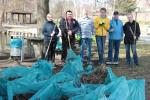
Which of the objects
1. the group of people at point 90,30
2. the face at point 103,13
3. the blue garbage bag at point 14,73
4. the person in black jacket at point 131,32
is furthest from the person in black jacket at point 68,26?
the blue garbage bag at point 14,73

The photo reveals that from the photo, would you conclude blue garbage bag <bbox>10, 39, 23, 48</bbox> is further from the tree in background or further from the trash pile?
the tree in background

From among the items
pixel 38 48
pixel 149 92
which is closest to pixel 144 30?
pixel 38 48

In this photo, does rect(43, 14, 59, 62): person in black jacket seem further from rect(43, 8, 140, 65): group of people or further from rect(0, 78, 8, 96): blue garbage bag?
rect(0, 78, 8, 96): blue garbage bag

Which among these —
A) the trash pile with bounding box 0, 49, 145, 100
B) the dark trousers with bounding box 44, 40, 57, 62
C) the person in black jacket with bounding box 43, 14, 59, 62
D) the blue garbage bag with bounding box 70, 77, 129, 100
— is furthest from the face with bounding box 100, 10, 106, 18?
the blue garbage bag with bounding box 70, 77, 129, 100

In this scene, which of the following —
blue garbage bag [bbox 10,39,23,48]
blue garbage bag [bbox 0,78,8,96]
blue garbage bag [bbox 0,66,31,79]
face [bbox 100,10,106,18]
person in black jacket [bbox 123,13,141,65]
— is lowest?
blue garbage bag [bbox 0,78,8,96]

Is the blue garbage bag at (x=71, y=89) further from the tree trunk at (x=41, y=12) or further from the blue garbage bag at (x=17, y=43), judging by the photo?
the tree trunk at (x=41, y=12)

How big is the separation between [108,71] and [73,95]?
114 cm

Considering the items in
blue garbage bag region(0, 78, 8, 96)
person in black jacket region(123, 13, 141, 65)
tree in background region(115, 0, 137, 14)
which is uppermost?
tree in background region(115, 0, 137, 14)

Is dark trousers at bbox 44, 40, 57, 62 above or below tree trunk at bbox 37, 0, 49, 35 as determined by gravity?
below

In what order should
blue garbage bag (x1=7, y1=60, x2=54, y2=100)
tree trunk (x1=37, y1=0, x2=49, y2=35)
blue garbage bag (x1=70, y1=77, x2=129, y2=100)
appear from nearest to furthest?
blue garbage bag (x1=70, y1=77, x2=129, y2=100) → blue garbage bag (x1=7, y1=60, x2=54, y2=100) → tree trunk (x1=37, y1=0, x2=49, y2=35)

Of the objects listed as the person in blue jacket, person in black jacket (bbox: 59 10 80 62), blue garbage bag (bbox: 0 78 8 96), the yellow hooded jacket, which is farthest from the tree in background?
blue garbage bag (bbox: 0 78 8 96)

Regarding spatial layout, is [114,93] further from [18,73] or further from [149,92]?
[149,92]

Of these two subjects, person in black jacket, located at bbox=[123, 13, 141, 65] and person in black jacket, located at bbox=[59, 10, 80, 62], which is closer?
person in black jacket, located at bbox=[59, 10, 80, 62]

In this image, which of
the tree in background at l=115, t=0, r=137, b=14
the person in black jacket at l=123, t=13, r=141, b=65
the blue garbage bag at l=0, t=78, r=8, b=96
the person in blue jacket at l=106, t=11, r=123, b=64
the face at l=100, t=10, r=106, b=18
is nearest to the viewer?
the blue garbage bag at l=0, t=78, r=8, b=96
